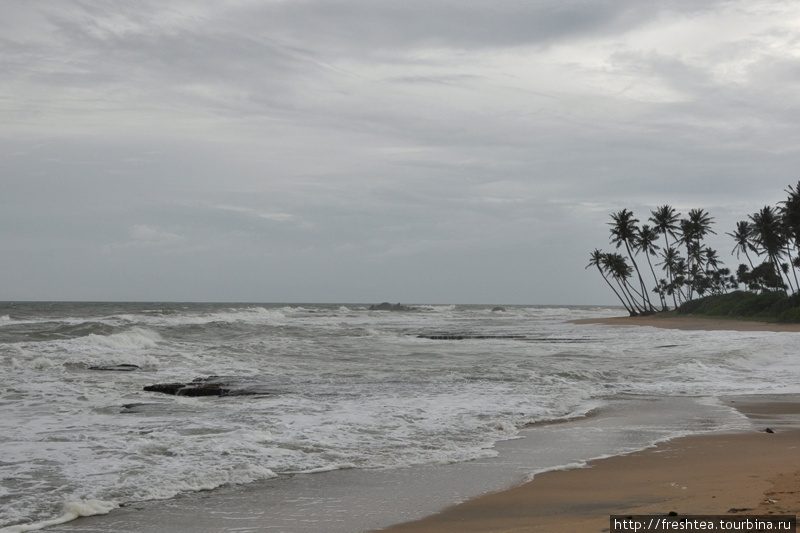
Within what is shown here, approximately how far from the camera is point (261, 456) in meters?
7.59

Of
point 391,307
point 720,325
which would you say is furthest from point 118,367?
point 391,307

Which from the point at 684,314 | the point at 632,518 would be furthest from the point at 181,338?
the point at 684,314

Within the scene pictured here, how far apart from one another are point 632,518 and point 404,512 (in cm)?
179

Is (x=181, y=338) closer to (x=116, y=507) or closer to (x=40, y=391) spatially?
(x=40, y=391)

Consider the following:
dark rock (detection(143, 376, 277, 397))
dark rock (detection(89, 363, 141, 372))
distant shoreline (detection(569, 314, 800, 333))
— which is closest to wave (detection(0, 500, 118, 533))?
dark rock (detection(143, 376, 277, 397))

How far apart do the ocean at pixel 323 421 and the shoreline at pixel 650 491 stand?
36 centimetres

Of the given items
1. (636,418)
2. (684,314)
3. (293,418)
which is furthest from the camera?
(684,314)

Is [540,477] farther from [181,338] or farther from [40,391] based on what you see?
[181,338]

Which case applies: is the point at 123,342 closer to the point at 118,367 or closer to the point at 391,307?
the point at 118,367

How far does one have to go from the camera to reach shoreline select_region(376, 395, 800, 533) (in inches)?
201

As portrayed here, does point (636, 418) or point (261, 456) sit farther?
point (636, 418)

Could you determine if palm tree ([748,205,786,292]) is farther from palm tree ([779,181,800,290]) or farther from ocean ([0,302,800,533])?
ocean ([0,302,800,533])

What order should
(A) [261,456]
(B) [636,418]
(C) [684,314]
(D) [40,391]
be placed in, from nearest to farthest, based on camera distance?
(A) [261,456] < (B) [636,418] < (D) [40,391] < (C) [684,314]

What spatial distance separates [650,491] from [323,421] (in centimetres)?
488
